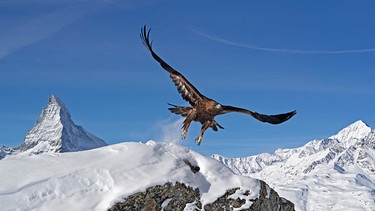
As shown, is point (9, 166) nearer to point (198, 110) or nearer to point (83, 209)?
point (83, 209)

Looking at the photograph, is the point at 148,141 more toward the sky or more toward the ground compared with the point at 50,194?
more toward the sky

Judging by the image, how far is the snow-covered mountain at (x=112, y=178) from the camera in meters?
16.8

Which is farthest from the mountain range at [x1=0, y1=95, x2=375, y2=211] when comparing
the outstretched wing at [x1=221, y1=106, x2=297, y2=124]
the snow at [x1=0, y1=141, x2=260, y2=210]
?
the outstretched wing at [x1=221, y1=106, x2=297, y2=124]

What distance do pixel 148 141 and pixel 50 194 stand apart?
5.10 metres

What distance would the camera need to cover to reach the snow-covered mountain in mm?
16750

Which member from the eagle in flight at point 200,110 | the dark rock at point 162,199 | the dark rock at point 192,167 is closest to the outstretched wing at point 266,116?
the eagle in flight at point 200,110

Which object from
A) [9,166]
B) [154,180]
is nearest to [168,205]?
[154,180]

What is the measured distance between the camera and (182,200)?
19.0m

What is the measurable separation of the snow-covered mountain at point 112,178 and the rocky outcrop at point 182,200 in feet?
0.13

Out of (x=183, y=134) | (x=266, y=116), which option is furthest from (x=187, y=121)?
(x=266, y=116)

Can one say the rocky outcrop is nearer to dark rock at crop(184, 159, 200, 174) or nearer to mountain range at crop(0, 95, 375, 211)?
mountain range at crop(0, 95, 375, 211)

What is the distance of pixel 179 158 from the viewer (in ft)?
66.6

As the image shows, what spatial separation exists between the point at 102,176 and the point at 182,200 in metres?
2.93

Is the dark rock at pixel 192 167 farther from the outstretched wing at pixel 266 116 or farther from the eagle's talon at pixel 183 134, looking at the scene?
the outstretched wing at pixel 266 116
